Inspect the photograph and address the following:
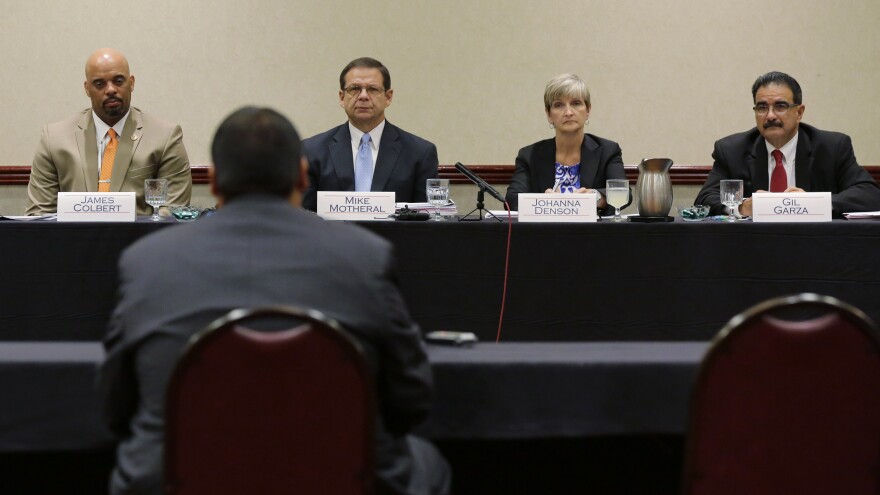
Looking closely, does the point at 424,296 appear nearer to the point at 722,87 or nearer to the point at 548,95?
the point at 548,95

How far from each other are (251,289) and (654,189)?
7.19ft

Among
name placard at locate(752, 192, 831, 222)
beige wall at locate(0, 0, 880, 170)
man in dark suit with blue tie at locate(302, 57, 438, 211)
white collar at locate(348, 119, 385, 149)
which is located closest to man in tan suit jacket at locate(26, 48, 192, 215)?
man in dark suit with blue tie at locate(302, 57, 438, 211)

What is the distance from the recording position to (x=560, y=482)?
2.29 meters

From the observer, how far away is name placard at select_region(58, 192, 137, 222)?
3.27 metres

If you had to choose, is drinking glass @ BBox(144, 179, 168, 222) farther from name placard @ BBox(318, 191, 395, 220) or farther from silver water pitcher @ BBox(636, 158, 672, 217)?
silver water pitcher @ BBox(636, 158, 672, 217)

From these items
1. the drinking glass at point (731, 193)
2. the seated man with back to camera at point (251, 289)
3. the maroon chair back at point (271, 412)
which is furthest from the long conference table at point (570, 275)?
the maroon chair back at point (271, 412)

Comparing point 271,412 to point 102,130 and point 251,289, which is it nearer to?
point 251,289

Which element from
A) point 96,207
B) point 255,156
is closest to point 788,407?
point 255,156

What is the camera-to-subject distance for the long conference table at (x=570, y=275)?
124 inches

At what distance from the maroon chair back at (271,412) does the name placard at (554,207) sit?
194cm

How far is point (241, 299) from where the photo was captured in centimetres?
144

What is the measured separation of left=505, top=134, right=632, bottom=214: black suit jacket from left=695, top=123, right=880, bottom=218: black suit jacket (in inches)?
17.0

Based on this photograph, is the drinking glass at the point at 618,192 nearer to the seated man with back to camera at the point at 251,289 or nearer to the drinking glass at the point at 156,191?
the drinking glass at the point at 156,191

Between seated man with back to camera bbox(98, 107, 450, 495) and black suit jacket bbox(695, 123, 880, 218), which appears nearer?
seated man with back to camera bbox(98, 107, 450, 495)
